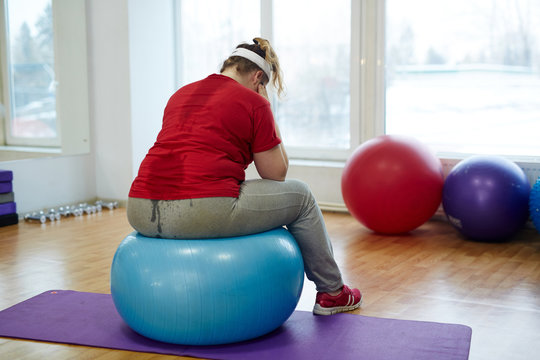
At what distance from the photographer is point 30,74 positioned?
16.9 ft

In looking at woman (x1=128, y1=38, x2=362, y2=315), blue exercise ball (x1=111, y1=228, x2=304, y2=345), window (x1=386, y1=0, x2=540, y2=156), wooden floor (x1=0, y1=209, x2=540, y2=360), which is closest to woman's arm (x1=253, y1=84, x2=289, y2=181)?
woman (x1=128, y1=38, x2=362, y2=315)

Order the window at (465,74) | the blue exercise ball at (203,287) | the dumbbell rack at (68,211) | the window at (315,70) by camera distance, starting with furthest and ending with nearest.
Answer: the window at (315,70) → the dumbbell rack at (68,211) → the window at (465,74) → the blue exercise ball at (203,287)

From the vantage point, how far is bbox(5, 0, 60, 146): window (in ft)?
16.4

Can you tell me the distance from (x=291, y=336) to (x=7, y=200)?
2977 millimetres

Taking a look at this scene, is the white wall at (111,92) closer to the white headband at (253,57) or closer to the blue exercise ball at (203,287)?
the white headband at (253,57)

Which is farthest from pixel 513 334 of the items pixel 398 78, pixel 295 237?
pixel 398 78

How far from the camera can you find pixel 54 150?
5285mm

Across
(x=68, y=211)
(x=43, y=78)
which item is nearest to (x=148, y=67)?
(x=43, y=78)

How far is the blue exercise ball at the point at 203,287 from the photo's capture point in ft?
7.23

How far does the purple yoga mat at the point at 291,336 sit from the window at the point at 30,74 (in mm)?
2649

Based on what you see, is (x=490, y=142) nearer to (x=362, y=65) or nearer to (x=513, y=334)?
(x=362, y=65)

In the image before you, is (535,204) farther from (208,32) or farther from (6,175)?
(6,175)

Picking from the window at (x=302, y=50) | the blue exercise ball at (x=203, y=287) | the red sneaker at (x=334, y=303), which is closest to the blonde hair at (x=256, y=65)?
the blue exercise ball at (x=203, y=287)

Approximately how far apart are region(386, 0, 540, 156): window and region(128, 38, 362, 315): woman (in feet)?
8.21
